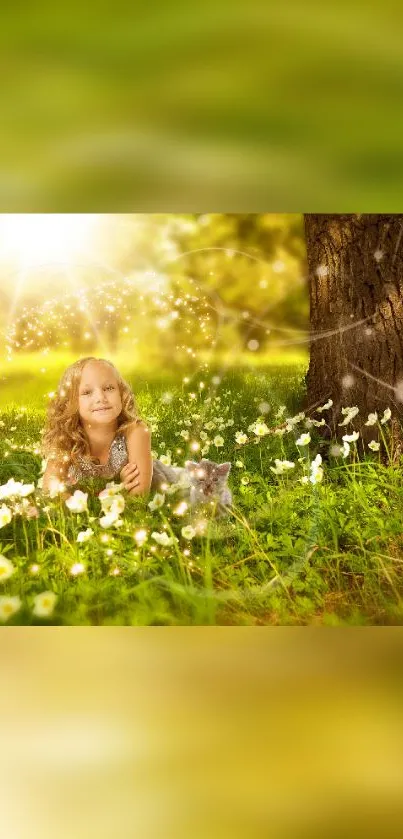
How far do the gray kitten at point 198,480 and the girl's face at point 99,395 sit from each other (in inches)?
5.3

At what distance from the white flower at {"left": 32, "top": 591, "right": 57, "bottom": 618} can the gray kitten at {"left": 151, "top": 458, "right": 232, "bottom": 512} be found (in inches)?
11.4

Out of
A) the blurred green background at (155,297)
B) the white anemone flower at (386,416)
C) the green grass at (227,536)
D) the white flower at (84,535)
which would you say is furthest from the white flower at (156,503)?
the white anemone flower at (386,416)

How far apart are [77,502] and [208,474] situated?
10.2 inches

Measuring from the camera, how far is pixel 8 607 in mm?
1570

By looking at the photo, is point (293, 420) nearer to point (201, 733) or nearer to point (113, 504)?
point (113, 504)

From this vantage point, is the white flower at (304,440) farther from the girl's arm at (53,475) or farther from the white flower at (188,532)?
the girl's arm at (53,475)

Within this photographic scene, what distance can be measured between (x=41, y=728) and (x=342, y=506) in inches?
27.8

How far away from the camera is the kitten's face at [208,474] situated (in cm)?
173
